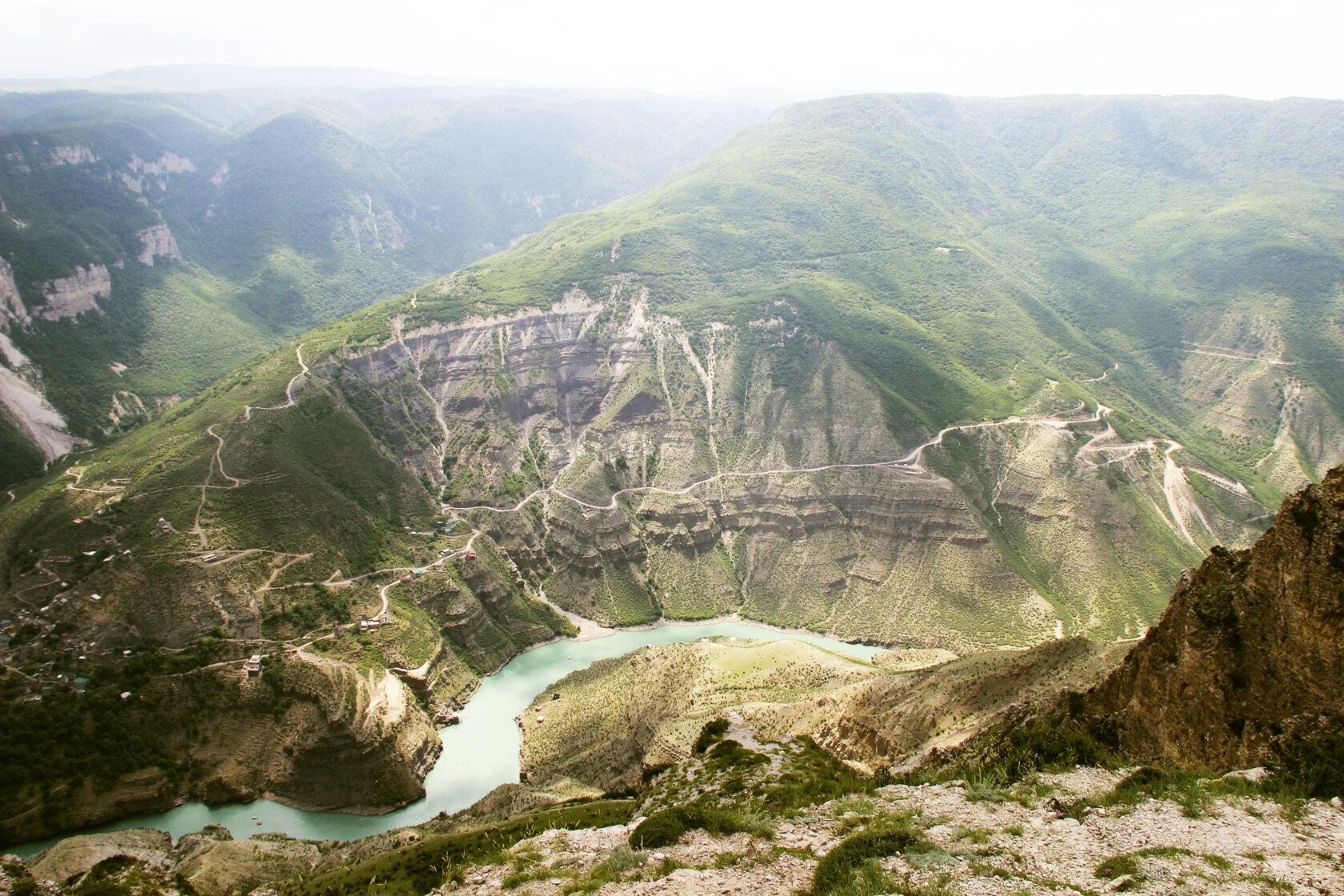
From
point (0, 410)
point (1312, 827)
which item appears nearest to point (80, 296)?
point (0, 410)

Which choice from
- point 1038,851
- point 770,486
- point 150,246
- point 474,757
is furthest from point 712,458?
point 150,246

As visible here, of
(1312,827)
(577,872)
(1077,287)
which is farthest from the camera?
(1077,287)

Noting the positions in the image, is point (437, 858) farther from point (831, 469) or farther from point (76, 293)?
point (76, 293)

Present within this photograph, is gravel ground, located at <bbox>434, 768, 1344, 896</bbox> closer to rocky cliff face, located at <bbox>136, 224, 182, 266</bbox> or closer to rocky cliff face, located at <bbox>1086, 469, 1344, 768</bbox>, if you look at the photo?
rocky cliff face, located at <bbox>1086, 469, 1344, 768</bbox>

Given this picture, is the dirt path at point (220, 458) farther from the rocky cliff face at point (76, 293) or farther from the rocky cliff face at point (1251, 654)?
the rocky cliff face at point (1251, 654)

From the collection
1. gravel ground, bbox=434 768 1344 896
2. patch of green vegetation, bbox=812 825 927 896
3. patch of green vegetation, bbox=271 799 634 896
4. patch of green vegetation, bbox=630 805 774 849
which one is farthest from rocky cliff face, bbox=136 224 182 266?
patch of green vegetation, bbox=812 825 927 896

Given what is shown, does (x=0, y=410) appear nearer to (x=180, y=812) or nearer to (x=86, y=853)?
(x=180, y=812)
